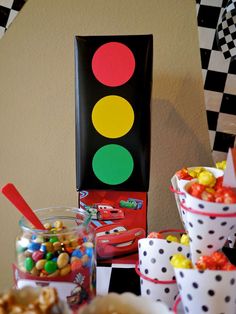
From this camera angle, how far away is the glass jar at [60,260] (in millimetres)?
724

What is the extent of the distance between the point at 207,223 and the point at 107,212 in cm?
40

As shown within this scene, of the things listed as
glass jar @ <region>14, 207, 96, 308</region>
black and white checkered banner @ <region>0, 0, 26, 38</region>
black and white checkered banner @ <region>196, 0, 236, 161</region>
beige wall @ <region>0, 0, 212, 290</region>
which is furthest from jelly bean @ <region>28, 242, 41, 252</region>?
black and white checkered banner @ <region>0, 0, 26, 38</region>

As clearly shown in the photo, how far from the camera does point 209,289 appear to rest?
2.02 feet

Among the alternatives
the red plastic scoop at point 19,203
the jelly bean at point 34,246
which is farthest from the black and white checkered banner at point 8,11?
the jelly bean at point 34,246

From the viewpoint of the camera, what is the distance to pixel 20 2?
1191 millimetres

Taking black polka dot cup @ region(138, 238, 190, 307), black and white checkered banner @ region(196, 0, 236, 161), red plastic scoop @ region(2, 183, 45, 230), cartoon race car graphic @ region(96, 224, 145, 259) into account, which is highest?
black and white checkered banner @ region(196, 0, 236, 161)

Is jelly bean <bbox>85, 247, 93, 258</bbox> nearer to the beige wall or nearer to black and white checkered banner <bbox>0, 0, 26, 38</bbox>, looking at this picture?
the beige wall

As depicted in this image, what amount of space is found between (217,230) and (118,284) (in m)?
0.31

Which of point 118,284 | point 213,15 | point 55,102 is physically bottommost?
point 118,284

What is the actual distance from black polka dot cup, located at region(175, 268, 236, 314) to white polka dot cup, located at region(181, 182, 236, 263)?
2.8 inches

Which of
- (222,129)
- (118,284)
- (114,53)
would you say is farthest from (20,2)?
(118,284)

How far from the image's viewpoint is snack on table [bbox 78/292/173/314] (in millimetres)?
590

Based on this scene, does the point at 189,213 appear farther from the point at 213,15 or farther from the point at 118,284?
the point at 213,15

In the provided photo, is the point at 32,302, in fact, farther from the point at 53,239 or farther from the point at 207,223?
the point at 207,223
